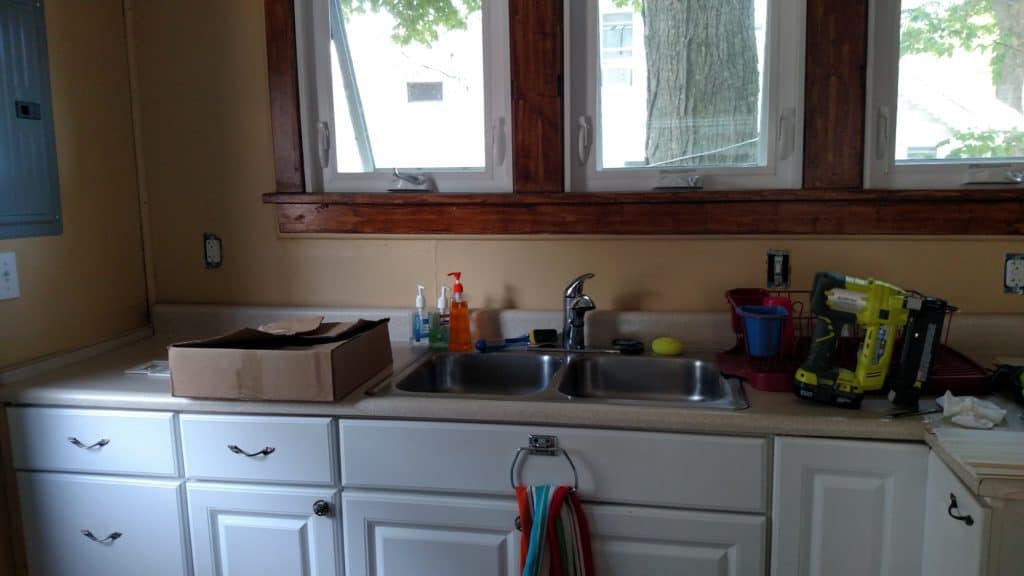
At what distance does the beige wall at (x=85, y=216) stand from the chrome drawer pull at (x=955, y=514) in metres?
2.24

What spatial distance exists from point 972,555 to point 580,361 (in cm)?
101

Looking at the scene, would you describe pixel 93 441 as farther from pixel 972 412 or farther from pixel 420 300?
pixel 972 412

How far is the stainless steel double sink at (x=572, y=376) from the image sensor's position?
6.36 ft

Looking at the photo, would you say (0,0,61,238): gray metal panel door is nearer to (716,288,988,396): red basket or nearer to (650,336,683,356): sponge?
(650,336,683,356): sponge

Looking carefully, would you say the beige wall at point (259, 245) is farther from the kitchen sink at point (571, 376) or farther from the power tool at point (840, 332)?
the power tool at point (840, 332)

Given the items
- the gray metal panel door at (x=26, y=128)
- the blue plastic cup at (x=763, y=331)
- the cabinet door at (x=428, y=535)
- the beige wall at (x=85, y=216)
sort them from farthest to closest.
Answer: the beige wall at (x=85, y=216)
the gray metal panel door at (x=26, y=128)
the blue plastic cup at (x=763, y=331)
the cabinet door at (x=428, y=535)

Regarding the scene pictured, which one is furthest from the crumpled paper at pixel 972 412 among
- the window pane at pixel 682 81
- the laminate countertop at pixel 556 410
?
the window pane at pixel 682 81

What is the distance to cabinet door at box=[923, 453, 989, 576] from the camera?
1.25 metres

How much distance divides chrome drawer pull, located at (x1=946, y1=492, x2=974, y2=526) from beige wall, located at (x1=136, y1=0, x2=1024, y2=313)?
0.83 meters

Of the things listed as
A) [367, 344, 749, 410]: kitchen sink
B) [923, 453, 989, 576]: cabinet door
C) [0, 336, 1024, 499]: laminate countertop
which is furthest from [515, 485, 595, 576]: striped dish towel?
[923, 453, 989, 576]: cabinet door

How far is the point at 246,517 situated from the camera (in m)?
1.78

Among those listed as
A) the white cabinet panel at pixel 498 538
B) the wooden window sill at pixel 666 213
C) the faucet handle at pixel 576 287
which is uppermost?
the wooden window sill at pixel 666 213

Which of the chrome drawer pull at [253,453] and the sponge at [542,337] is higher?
the sponge at [542,337]

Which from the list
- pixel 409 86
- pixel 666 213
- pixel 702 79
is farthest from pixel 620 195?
pixel 409 86
